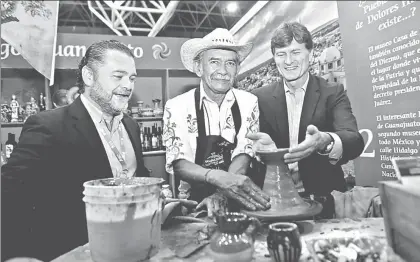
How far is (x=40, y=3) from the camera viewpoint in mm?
2752

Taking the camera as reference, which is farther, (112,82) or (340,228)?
(112,82)

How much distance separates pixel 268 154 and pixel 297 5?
1.64 m

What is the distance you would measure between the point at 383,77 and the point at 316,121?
37.9 inches

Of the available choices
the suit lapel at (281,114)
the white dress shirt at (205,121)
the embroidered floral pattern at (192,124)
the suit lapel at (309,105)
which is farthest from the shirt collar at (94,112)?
the suit lapel at (309,105)

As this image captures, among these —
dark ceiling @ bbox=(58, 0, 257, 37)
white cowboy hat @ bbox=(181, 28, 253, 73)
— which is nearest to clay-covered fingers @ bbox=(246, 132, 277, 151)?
white cowboy hat @ bbox=(181, 28, 253, 73)

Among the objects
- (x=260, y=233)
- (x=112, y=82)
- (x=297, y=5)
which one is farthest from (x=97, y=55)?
(x=297, y=5)

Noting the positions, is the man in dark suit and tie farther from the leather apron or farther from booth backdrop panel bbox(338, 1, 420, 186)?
booth backdrop panel bbox(338, 1, 420, 186)

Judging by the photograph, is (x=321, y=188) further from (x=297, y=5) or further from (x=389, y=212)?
(x=297, y=5)

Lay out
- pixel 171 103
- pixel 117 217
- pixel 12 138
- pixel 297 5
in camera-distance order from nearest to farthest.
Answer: pixel 117 217 → pixel 171 103 → pixel 297 5 → pixel 12 138

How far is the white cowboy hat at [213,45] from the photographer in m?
2.05

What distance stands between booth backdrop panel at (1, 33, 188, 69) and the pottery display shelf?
4.00 ft

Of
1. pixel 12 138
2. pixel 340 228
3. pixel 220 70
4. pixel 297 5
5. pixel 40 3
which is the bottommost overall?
pixel 340 228

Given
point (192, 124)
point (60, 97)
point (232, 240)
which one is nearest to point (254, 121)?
point (192, 124)

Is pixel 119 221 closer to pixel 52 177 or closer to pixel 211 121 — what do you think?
pixel 52 177
